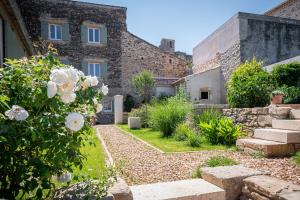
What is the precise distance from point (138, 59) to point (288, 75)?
13499 mm

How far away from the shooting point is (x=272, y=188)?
2.37m

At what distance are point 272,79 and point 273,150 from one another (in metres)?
3.73

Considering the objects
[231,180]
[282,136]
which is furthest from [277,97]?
[231,180]

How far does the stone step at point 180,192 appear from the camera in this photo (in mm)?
2563

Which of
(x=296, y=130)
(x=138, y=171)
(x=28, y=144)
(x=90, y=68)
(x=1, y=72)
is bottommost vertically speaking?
(x=138, y=171)

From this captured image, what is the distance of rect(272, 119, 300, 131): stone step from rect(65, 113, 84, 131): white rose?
4724mm

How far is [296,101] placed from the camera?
21.7ft

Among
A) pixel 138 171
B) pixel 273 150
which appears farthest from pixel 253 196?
pixel 273 150

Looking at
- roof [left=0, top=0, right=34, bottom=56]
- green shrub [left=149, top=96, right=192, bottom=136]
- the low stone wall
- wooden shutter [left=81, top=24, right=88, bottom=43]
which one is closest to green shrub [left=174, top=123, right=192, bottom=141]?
green shrub [left=149, top=96, right=192, bottom=136]

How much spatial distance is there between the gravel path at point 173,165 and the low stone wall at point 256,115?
4.55 ft

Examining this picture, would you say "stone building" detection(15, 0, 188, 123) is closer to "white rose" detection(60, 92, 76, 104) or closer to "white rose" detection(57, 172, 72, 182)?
"white rose" detection(57, 172, 72, 182)

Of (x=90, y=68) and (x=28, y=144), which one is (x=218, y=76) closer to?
(x=90, y=68)

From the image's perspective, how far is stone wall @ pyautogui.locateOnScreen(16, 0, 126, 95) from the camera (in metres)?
17.4

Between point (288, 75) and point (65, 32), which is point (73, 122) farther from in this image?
point (65, 32)
